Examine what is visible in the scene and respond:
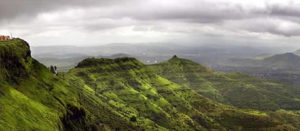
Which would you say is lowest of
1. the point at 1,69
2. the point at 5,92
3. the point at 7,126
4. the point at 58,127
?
the point at 58,127

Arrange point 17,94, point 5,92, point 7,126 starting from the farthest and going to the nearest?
point 17,94 < point 5,92 < point 7,126

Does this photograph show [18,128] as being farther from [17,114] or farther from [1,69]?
[1,69]

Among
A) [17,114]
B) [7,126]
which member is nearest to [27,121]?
[17,114]

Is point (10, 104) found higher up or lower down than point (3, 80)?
lower down

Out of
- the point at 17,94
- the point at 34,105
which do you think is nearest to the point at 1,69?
the point at 17,94

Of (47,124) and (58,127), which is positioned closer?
(47,124)

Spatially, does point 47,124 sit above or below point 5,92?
below

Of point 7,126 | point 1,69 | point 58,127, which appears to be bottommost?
point 58,127

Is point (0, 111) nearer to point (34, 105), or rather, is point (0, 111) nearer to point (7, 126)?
point (7, 126)

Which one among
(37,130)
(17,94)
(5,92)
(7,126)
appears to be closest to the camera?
(7,126)
